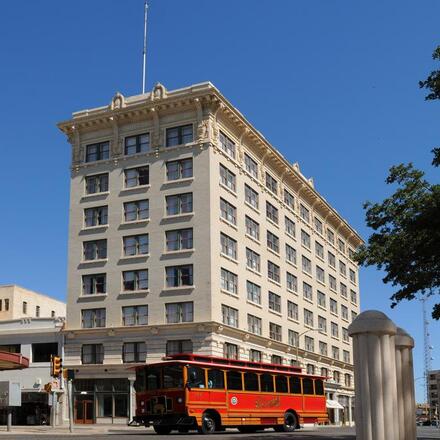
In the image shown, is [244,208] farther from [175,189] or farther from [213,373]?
[213,373]

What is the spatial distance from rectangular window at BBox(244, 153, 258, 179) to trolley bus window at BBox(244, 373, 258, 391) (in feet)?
103

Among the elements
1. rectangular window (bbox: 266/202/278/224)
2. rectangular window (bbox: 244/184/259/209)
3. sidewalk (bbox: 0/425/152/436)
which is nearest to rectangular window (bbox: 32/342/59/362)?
sidewalk (bbox: 0/425/152/436)

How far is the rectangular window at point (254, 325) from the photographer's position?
6264 centimetres

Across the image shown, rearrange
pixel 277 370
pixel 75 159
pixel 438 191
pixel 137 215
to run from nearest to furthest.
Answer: pixel 438 191
pixel 277 370
pixel 137 215
pixel 75 159

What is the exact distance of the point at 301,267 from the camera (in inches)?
3091

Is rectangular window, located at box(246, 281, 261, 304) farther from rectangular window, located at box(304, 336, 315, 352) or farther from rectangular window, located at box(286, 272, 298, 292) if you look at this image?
rectangular window, located at box(304, 336, 315, 352)

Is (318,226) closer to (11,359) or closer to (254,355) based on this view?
(254,355)

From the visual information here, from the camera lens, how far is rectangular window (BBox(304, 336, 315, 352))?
251 ft

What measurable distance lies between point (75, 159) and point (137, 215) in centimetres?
896

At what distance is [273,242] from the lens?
7094 cm

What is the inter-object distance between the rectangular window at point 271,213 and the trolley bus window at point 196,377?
38062 millimetres

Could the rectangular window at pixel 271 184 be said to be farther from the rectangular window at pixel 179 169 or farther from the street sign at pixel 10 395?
the street sign at pixel 10 395

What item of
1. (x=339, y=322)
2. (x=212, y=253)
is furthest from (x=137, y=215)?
(x=339, y=322)

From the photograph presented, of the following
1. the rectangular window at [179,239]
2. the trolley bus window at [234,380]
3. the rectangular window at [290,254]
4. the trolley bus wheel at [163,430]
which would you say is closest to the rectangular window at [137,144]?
the rectangular window at [179,239]
